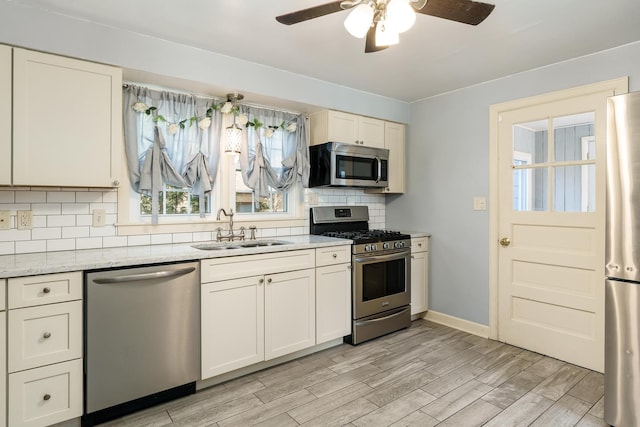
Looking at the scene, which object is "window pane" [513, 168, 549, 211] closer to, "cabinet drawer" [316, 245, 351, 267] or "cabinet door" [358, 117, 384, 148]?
"cabinet door" [358, 117, 384, 148]

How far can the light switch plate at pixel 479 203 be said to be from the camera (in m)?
3.39

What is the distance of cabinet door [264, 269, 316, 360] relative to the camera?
8.89 ft

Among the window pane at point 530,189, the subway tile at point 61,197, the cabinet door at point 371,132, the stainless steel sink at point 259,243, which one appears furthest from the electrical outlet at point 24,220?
the window pane at point 530,189

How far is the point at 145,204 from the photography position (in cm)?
277

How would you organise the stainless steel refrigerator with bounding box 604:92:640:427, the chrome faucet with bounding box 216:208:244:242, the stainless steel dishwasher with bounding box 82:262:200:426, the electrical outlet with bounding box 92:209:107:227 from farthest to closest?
1. the chrome faucet with bounding box 216:208:244:242
2. the electrical outlet with bounding box 92:209:107:227
3. the stainless steel dishwasher with bounding box 82:262:200:426
4. the stainless steel refrigerator with bounding box 604:92:640:427

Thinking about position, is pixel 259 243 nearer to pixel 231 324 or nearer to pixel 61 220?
pixel 231 324

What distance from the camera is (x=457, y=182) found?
3.62 meters

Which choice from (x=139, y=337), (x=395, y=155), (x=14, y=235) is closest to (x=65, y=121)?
(x=14, y=235)

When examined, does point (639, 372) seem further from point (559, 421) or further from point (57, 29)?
point (57, 29)

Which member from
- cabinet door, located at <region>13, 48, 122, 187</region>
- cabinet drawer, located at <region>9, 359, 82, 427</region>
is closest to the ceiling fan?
cabinet door, located at <region>13, 48, 122, 187</region>

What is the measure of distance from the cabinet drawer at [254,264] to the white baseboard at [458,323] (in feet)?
5.50

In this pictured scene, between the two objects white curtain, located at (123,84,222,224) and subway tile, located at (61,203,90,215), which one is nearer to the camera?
subway tile, located at (61,203,90,215)

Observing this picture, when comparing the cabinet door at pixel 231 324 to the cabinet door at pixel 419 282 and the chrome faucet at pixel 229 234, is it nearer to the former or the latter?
the chrome faucet at pixel 229 234

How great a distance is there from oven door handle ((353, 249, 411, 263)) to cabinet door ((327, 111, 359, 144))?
113cm
